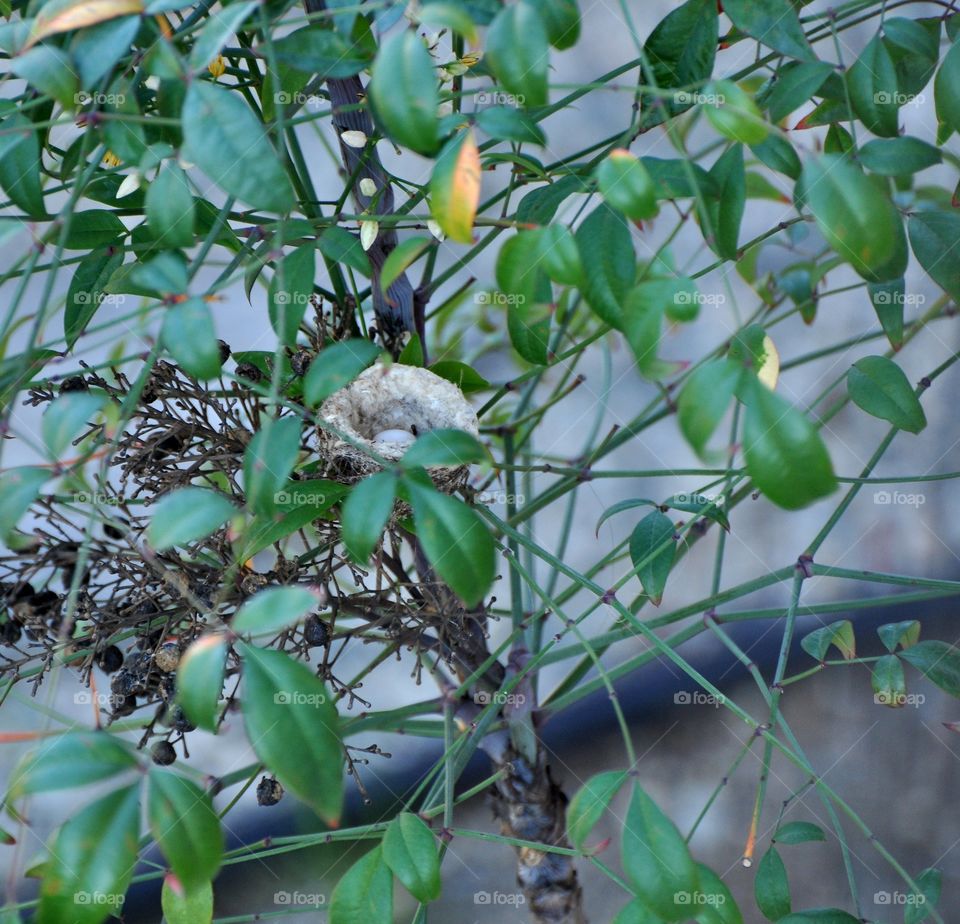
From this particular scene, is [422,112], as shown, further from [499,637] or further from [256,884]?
[256,884]

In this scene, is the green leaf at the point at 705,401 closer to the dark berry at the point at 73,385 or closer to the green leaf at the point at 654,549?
the green leaf at the point at 654,549

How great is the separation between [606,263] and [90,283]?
34 cm

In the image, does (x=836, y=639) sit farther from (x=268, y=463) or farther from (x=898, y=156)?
(x=268, y=463)

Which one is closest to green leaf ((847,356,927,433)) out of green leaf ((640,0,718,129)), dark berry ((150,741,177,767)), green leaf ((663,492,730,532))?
green leaf ((663,492,730,532))

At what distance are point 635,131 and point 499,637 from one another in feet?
3.10

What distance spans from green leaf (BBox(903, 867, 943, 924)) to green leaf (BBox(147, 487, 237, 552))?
1.58 feet

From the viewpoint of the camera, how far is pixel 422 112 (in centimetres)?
39

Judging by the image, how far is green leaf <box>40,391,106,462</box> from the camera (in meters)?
0.43

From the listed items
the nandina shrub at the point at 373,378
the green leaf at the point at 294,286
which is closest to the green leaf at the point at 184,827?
the nandina shrub at the point at 373,378

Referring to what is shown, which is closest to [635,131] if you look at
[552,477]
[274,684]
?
[274,684]

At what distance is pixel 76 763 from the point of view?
357mm

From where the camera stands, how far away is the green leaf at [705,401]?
1.20ft

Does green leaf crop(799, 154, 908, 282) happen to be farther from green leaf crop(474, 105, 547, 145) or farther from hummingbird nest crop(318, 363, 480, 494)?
hummingbird nest crop(318, 363, 480, 494)

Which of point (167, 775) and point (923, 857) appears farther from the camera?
point (923, 857)
